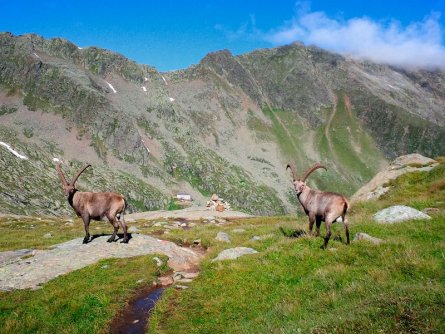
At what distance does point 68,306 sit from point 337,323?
437 inches

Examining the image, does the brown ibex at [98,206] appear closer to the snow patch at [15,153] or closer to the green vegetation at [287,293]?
the green vegetation at [287,293]

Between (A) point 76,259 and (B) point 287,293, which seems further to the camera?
(A) point 76,259

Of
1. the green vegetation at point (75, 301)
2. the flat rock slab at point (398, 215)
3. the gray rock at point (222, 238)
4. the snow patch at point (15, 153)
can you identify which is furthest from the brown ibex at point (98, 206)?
the snow patch at point (15, 153)

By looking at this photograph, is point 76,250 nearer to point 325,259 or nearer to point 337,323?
point 325,259

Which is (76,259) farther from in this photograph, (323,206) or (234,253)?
(323,206)

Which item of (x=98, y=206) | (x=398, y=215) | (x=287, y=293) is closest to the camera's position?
(x=287, y=293)

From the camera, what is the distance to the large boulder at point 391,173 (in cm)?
4437

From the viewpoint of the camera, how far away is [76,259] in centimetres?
2134

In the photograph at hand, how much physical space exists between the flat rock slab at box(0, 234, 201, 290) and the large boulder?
27.0 meters

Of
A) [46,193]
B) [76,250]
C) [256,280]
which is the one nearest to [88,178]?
[46,193]

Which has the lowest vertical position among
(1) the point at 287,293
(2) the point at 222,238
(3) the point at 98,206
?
(2) the point at 222,238

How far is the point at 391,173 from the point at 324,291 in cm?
4004

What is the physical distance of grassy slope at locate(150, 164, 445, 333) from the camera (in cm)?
873

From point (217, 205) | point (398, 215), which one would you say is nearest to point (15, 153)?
point (217, 205)
